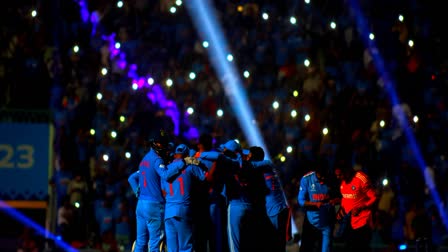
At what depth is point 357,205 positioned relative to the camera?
1309 centimetres

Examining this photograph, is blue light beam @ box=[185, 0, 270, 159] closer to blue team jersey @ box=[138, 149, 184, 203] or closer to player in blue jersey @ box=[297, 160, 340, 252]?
player in blue jersey @ box=[297, 160, 340, 252]

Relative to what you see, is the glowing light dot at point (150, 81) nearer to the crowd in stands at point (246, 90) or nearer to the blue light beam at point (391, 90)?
the crowd in stands at point (246, 90)

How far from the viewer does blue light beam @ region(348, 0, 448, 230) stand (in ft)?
64.6

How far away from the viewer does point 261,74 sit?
65.6ft

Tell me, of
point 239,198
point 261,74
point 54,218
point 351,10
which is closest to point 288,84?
point 261,74

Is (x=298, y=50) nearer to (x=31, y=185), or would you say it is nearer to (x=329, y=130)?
(x=329, y=130)

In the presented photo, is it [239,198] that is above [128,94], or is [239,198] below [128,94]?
below

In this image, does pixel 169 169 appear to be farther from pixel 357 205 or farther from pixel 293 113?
pixel 293 113

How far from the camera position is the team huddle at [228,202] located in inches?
470

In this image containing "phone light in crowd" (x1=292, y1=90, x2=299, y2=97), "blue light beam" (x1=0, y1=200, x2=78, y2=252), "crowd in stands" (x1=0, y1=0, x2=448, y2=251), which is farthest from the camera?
"phone light in crowd" (x1=292, y1=90, x2=299, y2=97)

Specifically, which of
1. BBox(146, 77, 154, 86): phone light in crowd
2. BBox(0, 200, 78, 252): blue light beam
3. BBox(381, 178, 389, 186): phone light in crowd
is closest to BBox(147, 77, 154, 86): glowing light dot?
BBox(146, 77, 154, 86): phone light in crowd

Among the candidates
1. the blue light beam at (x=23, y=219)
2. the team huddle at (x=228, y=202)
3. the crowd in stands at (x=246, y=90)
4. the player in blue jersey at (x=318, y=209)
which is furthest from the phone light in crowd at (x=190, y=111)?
the player in blue jersey at (x=318, y=209)

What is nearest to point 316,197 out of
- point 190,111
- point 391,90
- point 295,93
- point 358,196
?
point 358,196

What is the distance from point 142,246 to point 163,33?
8.29 m
